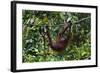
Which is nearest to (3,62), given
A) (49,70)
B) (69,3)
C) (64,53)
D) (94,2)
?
(49,70)

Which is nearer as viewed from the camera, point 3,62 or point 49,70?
point 3,62

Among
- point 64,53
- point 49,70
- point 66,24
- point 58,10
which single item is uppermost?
point 58,10

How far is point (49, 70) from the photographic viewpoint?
162cm

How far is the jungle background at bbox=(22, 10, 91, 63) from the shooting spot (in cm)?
156

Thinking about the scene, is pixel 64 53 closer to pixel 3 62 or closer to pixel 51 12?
pixel 51 12

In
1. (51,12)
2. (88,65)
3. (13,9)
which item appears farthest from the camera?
(88,65)

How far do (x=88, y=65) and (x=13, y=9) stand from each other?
72 centimetres

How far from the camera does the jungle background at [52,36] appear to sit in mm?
1557

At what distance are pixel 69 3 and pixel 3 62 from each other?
2.11ft

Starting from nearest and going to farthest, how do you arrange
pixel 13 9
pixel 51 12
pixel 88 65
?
pixel 13 9 → pixel 51 12 → pixel 88 65

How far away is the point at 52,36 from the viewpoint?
1.62m

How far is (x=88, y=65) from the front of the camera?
173cm

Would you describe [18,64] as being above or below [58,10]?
below

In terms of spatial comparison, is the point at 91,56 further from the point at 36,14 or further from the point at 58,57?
the point at 36,14
